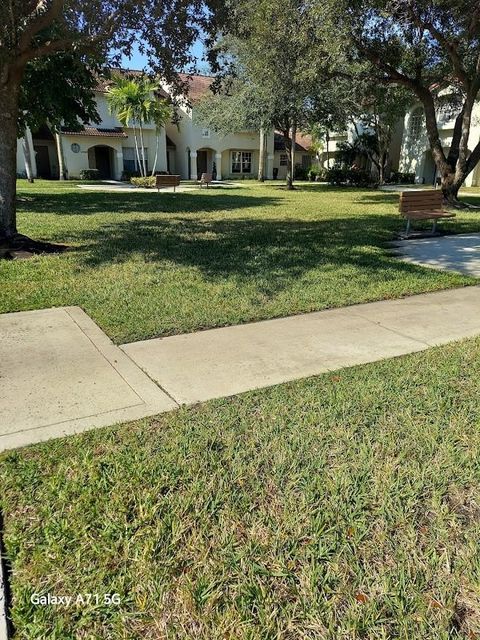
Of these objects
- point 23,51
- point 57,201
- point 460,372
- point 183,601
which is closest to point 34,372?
point 183,601

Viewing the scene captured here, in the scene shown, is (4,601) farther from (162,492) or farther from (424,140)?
(424,140)

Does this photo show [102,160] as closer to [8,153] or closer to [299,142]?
[299,142]

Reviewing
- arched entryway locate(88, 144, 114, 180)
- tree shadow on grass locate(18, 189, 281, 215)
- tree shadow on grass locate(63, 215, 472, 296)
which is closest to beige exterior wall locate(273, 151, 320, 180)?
arched entryway locate(88, 144, 114, 180)

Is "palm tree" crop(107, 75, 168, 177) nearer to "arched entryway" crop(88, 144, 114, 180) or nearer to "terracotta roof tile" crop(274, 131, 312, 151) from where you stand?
"arched entryway" crop(88, 144, 114, 180)

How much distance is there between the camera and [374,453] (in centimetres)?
290

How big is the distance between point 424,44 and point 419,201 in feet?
25.1

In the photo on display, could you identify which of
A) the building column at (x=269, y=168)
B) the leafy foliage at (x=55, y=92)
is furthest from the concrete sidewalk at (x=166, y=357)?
the building column at (x=269, y=168)

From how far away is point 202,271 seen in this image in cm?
718

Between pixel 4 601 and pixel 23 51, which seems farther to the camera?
pixel 23 51

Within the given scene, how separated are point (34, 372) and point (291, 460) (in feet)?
7.36

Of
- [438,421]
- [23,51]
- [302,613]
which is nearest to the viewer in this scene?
[302,613]

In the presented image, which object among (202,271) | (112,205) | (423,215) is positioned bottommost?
(202,271)

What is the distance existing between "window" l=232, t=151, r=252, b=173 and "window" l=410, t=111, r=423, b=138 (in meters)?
13.2

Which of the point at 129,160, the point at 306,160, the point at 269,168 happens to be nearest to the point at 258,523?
the point at 129,160
